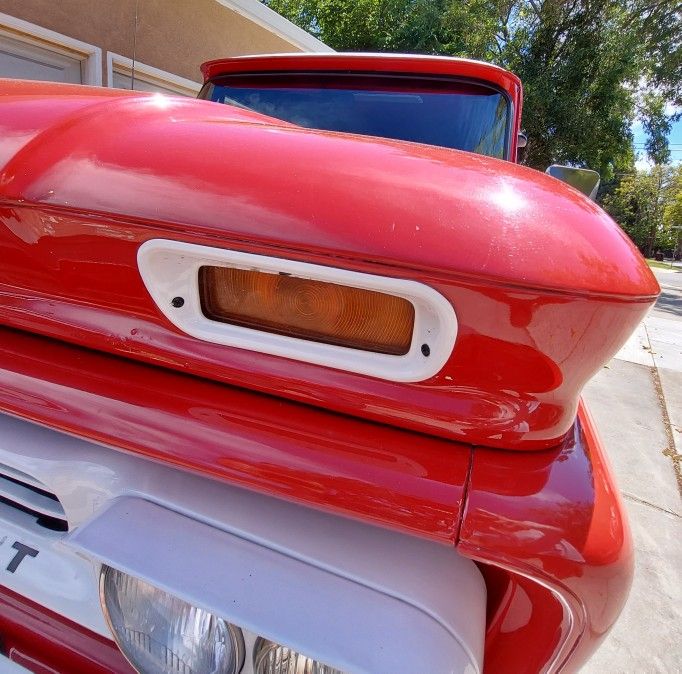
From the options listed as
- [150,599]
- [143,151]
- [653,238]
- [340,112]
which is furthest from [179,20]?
[653,238]

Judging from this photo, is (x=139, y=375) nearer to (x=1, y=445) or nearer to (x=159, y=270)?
(x=159, y=270)

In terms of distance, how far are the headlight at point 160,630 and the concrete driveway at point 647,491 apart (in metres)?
1.55

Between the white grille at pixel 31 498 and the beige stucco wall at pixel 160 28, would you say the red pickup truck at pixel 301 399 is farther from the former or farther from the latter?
the beige stucco wall at pixel 160 28

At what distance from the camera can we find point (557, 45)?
12.7 m

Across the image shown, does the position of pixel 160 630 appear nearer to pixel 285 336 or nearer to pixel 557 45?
pixel 285 336

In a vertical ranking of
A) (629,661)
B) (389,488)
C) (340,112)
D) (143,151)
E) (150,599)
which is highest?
(340,112)

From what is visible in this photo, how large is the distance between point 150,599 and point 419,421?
0.53m

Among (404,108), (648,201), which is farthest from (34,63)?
(648,201)

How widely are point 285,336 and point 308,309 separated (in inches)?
2.4

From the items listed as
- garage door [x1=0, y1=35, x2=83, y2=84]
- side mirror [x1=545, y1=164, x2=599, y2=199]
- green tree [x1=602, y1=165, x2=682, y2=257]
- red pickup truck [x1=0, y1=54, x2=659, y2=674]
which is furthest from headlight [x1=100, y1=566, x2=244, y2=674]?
green tree [x1=602, y1=165, x2=682, y2=257]

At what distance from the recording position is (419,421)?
28.7 inches

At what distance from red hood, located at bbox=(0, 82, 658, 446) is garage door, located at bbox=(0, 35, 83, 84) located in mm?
4838

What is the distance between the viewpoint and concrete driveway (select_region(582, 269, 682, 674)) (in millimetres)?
1835

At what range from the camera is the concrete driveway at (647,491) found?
1.83m
